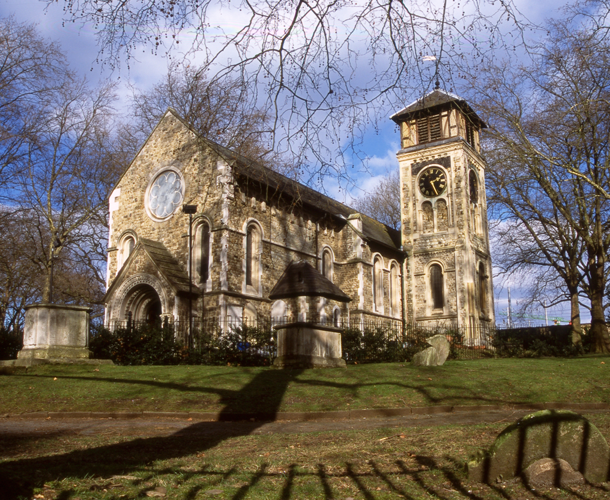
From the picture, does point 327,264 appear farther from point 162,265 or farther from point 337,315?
point 162,265

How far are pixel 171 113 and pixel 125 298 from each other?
8.29 metres

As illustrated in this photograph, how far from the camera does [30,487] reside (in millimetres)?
4270

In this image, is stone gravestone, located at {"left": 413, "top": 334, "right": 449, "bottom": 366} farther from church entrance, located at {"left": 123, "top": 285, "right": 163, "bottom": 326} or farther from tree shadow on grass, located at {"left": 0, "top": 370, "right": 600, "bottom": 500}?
church entrance, located at {"left": 123, "top": 285, "right": 163, "bottom": 326}

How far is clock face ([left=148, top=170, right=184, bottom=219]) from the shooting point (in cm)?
2458

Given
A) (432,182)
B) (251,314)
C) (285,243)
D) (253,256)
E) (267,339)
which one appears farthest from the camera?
(432,182)

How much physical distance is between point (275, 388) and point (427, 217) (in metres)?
24.6

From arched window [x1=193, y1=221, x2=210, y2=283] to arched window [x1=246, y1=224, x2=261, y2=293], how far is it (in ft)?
5.66

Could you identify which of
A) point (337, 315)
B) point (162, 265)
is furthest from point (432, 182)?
point (162, 265)

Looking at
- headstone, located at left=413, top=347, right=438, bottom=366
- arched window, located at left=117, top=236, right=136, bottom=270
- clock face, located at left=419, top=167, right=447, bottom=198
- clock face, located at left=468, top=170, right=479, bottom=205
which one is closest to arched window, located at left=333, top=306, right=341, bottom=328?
headstone, located at left=413, top=347, right=438, bottom=366

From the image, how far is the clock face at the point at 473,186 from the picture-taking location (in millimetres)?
→ 35250

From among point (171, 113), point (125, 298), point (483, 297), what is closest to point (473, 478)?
point (125, 298)

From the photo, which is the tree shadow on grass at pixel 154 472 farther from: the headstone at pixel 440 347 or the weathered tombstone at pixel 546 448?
the headstone at pixel 440 347

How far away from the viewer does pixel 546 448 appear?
5.34 meters

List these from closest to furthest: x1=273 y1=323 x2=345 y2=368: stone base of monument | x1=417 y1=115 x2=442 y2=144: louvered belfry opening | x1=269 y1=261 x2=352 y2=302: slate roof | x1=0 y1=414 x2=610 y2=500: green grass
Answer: x1=0 y1=414 x2=610 y2=500: green grass < x1=273 y1=323 x2=345 y2=368: stone base of monument < x1=269 y1=261 x2=352 y2=302: slate roof < x1=417 y1=115 x2=442 y2=144: louvered belfry opening
